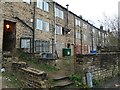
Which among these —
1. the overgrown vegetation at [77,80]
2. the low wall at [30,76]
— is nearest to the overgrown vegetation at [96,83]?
the overgrown vegetation at [77,80]

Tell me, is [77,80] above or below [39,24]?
below

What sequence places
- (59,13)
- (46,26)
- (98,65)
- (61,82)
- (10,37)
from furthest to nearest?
1. (59,13)
2. (46,26)
3. (10,37)
4. (98,65)
5. (61,82)

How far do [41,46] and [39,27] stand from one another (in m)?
2.12

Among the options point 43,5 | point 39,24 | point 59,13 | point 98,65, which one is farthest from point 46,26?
point 98,65

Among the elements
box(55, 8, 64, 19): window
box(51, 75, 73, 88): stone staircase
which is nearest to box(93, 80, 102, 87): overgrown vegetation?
Result: box(51, 75, 73, 88): stone staircase

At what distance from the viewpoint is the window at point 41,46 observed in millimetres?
20950

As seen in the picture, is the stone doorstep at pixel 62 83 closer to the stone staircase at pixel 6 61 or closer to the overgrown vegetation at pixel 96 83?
the overgrown vegetation at pixel 96 83

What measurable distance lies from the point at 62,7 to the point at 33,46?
11159 mm

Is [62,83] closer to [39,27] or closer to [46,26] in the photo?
[39,27]

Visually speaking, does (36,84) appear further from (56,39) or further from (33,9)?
(56,39)

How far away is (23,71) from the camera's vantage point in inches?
384

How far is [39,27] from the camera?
22438 mm

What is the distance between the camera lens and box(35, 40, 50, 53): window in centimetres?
2095

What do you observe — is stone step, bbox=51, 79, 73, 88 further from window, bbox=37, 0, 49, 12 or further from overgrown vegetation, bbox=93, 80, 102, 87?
window, bbox=37, 0, 49, 12
